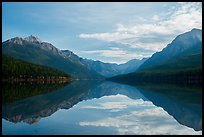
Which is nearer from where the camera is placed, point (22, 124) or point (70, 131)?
point (70, 131)

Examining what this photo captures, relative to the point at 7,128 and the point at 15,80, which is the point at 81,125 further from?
the point at 15,80

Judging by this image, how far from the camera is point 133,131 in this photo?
1190 inches

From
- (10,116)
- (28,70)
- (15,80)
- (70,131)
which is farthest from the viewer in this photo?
(28,70)

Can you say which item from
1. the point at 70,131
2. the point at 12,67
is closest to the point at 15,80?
the point at 12,67

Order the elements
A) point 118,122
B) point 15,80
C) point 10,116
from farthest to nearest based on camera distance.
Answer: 1. point 15,80
2. point 10,116
3. point 118,122

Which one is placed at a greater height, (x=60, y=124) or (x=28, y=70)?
(x=28, y=70)

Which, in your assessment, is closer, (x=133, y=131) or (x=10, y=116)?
(x=133, y=131)

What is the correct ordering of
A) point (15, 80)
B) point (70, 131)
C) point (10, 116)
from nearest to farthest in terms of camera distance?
point (70, 131) → point (10, 116) → point (15, 80)

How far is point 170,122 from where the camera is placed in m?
36.9

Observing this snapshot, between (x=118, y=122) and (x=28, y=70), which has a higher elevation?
(x=28, y=70)

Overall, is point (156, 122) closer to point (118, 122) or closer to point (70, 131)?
point (118, 122)

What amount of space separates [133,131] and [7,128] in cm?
1176

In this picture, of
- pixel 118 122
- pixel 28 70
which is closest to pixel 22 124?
pixel 118 122

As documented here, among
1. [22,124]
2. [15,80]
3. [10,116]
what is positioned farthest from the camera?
[15,80]
